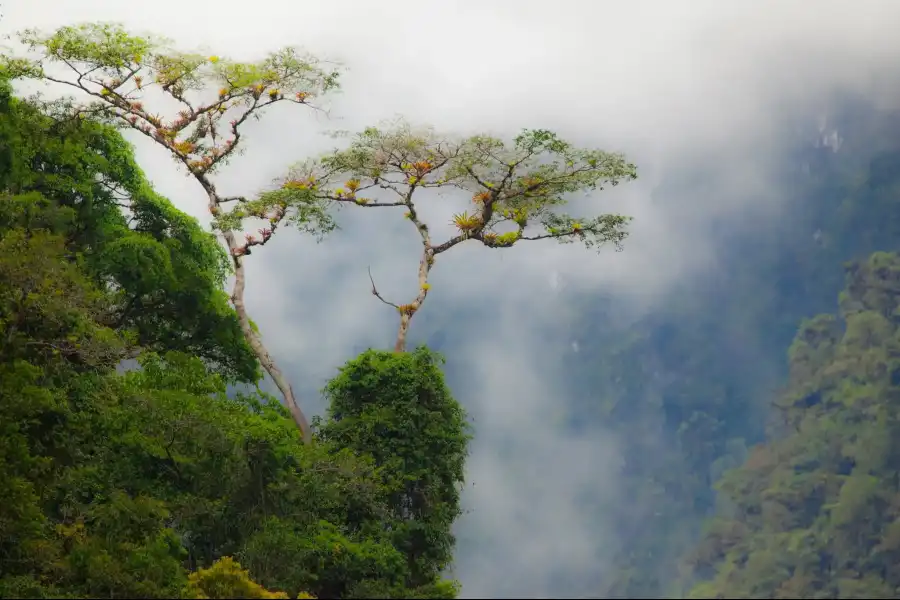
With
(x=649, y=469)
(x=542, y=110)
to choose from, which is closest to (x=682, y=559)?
(x=649, y=469)

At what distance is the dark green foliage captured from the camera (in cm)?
1495

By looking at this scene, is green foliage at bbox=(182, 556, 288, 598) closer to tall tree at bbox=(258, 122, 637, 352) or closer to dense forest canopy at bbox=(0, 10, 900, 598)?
dense forest canopy at bbox=(0, 10, 900, 598)

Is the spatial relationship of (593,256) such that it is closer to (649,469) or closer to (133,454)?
(649,469)

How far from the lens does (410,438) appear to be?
15133mm

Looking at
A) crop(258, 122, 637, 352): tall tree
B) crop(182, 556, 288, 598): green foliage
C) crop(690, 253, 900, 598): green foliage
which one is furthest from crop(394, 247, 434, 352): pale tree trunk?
crop(690, 253, 900, 598): green foliage

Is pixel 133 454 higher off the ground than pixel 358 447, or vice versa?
pixel 358 447

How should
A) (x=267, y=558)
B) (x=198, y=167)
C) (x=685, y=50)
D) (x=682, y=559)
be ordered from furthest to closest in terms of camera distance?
1. (x=685, y=50)
2. (x=682, y=559)
3. (x=198, y=167)
4. (x=267, y=558)

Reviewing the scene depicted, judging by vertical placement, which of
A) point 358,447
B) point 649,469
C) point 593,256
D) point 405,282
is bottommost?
point 358,447

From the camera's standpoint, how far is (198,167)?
18.1 m

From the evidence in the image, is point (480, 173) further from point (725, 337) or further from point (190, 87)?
point (725, 337)

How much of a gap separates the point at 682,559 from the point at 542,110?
2818 cm

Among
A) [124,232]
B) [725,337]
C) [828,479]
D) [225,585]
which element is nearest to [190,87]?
[124,232]

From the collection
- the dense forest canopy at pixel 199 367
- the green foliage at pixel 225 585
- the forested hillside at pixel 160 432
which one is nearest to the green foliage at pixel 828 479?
the dense forest canopy at pixel 199 367

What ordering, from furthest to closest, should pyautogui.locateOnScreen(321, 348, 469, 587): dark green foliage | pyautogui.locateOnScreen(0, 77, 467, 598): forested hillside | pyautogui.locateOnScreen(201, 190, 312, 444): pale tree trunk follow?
1. pyautogui.locateOnScreen(201, 190, 312, 444): pale tree trunk
2. pyautogui.locateOnScreen(321, 348, 469, 587): dark green foliage
3. pyautogui.locateOnScreen(0, 77, 467, 598): forested hillside
